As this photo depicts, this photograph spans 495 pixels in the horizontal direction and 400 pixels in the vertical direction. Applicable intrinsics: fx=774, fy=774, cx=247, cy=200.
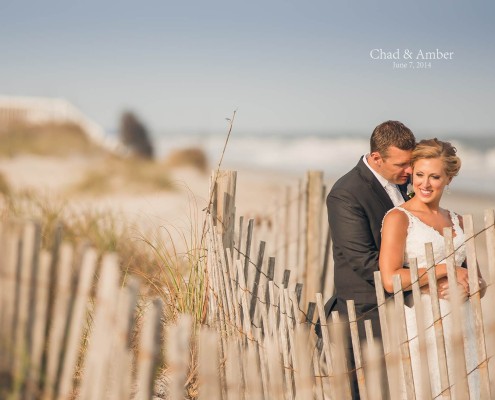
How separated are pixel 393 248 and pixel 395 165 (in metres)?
0.64

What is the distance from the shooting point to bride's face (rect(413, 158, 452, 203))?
154 inches

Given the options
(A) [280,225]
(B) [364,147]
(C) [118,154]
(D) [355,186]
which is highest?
(B) [364,147]

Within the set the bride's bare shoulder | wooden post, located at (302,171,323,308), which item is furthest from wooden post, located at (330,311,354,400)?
wooden post, located at (302,171,323,308)

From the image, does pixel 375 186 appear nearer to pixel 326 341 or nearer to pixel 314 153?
pixel 326 341

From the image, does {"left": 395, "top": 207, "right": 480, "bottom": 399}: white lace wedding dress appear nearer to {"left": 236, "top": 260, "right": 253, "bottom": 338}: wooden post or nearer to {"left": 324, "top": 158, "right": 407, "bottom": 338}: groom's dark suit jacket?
{"left": 324, "top": 158, "right": 407, "bottom": 338}: groom's dark suit jacket

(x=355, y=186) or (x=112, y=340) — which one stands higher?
(x=355, y=186)

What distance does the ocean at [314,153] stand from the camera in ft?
115

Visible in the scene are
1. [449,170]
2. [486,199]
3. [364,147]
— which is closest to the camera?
[449,170]

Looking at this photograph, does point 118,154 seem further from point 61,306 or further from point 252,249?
point 61,306

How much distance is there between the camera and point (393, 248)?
3.87 metres

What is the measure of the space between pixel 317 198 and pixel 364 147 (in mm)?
39724

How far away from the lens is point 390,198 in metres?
4.48

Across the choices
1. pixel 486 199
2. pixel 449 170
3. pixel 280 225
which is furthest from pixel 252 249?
pixel 486 199

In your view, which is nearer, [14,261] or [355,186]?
[14,261]
